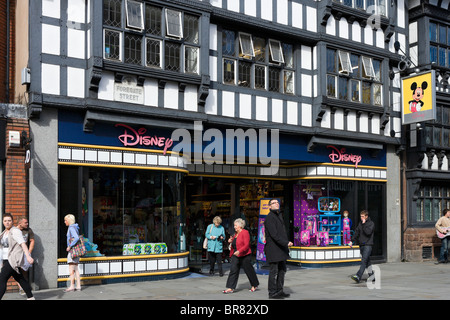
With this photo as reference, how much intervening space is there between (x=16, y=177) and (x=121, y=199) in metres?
2.50

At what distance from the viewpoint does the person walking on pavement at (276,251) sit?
1030cm

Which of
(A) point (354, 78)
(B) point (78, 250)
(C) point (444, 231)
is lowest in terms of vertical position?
(C) point (444, 231)

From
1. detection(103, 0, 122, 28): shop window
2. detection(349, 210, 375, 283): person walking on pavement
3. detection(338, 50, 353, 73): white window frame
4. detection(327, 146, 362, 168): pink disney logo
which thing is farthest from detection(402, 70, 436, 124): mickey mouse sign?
detection(103, 0, 122, 28): shop window

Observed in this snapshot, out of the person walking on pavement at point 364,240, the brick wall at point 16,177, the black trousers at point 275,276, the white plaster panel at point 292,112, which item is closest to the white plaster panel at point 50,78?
the brick wall at point 16,177

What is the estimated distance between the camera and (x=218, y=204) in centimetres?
1684

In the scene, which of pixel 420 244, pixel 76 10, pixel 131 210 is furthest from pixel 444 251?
pixel 76 10

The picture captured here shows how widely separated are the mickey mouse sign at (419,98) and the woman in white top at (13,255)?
512 inches

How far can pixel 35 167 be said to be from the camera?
11.8 metres

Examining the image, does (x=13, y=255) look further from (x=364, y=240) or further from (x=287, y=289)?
(x=364, y=240)

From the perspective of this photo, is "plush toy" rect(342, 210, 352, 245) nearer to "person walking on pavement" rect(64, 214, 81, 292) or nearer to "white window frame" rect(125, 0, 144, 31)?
"white window frame" rect(125, 0, 144, 31)

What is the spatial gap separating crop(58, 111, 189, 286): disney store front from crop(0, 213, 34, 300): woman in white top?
2.22m

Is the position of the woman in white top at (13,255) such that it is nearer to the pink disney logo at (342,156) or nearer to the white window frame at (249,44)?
the white window frame at (249,44)

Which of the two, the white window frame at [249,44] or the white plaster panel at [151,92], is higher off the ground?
the white window frame at [249,44]

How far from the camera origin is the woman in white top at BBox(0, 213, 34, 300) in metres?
9.51
